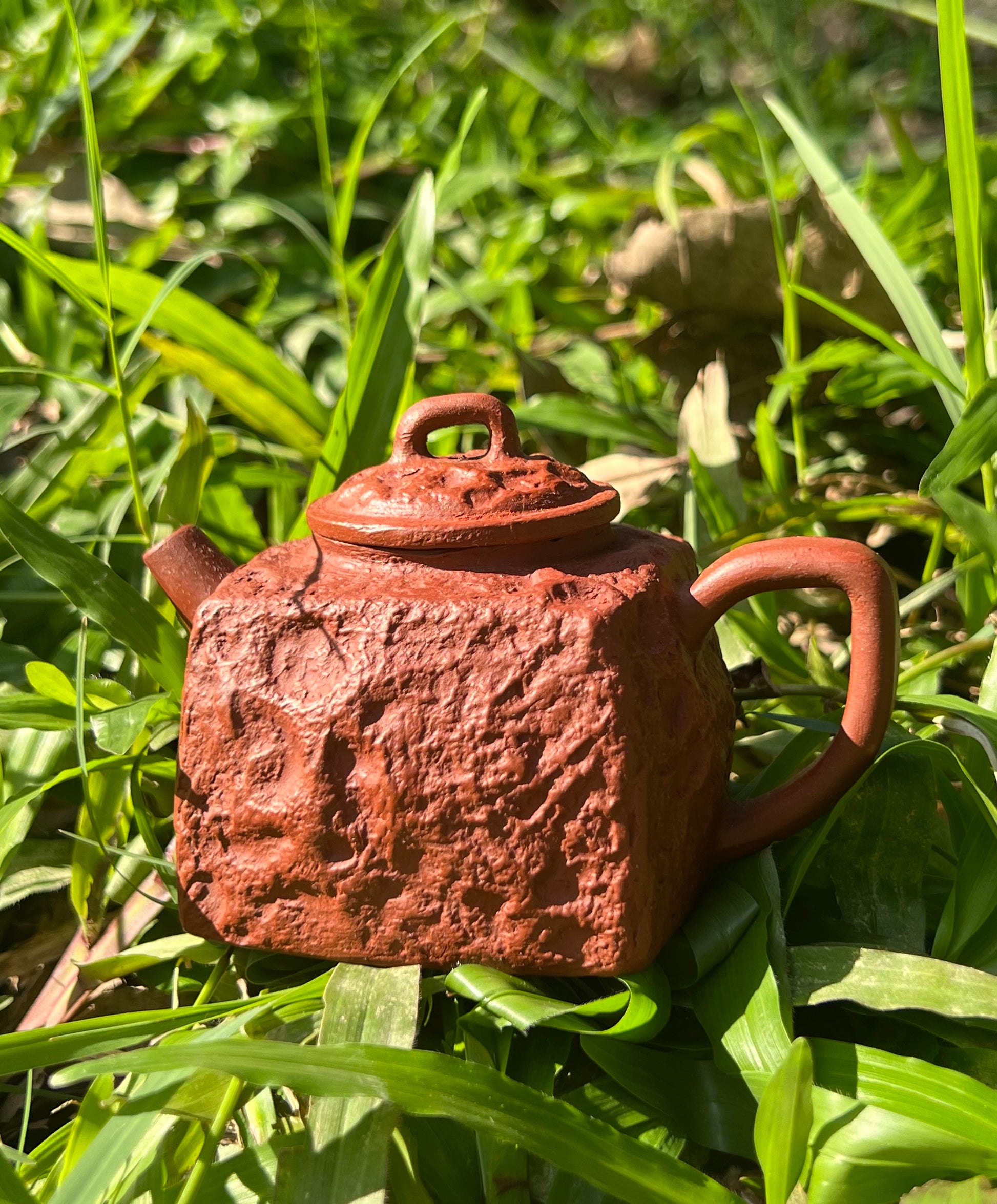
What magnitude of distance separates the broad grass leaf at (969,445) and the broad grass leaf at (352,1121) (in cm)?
73

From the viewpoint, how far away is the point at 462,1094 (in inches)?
35.9

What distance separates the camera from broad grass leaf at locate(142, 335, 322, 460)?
6.18 ft

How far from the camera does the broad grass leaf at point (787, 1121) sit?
2.82ft

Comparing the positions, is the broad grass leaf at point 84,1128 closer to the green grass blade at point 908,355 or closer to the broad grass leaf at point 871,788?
the broad grass leaf at point 871,788

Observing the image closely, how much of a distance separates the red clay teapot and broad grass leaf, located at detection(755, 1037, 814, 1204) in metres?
0.18

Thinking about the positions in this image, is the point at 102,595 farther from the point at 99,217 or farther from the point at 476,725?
the point at 476,725

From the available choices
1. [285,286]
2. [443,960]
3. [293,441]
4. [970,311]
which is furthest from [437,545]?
[285,286]

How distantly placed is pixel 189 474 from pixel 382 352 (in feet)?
1.16

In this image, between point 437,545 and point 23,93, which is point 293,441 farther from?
point 23,93

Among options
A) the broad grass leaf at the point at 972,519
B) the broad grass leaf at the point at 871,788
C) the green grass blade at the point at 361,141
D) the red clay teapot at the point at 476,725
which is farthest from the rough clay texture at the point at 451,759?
the green grass blade at the point at 361,141

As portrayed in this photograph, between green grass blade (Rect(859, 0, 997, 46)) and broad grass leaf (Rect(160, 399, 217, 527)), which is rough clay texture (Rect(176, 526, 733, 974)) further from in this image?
green grass blade (Rect(859, 0, 997, 46))

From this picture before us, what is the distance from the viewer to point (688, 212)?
218 centimetres

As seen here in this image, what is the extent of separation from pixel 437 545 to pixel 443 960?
0.40 m

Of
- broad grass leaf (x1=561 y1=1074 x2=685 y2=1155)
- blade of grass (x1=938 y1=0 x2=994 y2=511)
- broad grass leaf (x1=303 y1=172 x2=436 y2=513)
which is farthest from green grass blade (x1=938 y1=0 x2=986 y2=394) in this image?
broad grass leaf (x1=561 y1=1074 x2=685 y2=1155)
